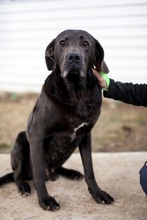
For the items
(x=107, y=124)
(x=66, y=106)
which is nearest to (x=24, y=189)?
(x=66, y=106)

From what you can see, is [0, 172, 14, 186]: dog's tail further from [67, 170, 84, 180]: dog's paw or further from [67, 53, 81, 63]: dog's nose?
[67, 53, 81, 63]: dog's nose

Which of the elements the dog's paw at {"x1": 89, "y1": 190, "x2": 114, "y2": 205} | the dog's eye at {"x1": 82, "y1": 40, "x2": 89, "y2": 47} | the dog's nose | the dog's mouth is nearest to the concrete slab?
the dog's paw at {"x1": 89, "y1": 190, "x2": 114, "y2": 205}

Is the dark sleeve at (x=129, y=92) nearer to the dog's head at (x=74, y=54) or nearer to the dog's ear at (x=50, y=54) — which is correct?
the dog's head at (x=74, y=54)

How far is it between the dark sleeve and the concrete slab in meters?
0.87

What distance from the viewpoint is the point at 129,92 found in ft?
11.1

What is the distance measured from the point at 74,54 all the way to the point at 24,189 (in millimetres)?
1371

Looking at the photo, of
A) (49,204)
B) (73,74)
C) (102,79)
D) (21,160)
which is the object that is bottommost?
(49,204)

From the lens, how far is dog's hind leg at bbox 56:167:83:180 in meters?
3.89

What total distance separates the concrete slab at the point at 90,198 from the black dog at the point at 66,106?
10 centimetres

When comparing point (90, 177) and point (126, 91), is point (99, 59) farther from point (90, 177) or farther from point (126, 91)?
point (90, 177)

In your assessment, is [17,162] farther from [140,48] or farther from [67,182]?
[140,48]

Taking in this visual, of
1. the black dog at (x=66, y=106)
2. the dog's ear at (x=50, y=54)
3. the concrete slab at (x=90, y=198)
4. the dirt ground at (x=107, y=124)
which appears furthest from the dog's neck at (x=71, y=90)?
the dirt ground at (x=107, y=124)

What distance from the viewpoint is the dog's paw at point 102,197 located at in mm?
3311

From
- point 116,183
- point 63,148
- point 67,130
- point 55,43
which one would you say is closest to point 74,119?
point 67,130
